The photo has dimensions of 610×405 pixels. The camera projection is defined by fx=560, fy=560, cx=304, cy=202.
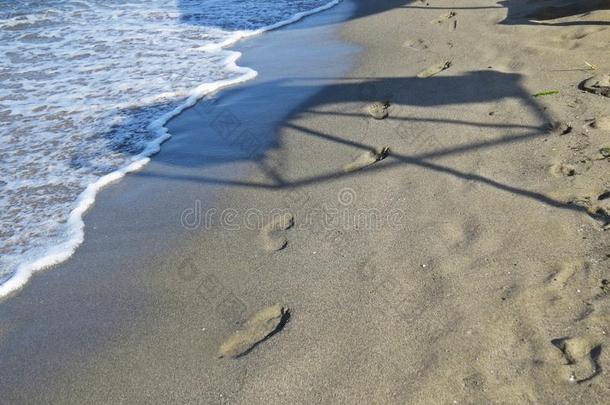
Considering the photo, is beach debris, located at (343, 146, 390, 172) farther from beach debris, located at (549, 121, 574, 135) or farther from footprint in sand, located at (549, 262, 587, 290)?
footprint in sand, located at (549, 262, 587, 290)

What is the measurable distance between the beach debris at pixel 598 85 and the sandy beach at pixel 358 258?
7 centimetres

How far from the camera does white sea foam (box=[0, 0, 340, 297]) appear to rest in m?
4.03

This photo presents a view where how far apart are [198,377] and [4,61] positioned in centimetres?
661

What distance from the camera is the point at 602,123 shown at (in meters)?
3.97

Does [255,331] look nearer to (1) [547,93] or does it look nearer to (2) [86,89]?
(1) [547,93]

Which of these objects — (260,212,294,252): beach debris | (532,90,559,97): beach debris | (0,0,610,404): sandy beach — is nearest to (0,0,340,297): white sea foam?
(0,0,610,404): sandy beach

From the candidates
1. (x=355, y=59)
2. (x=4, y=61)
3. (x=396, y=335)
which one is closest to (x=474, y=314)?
(x=396, y=335)

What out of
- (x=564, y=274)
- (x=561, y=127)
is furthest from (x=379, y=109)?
(x=564, y=274)

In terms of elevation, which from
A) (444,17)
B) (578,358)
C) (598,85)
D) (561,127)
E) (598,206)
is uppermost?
(444,17)

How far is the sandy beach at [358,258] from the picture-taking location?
245 centimetres

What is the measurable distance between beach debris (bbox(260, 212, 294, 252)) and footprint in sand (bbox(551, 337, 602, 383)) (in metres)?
1.67

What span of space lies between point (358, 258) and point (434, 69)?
3.27m

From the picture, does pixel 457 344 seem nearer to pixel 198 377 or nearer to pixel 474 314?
pixel 474 314

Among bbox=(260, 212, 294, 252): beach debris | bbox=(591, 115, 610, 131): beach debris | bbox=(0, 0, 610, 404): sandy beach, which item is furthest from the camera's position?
bbox=(591, 115, 610, 131): beach debris
